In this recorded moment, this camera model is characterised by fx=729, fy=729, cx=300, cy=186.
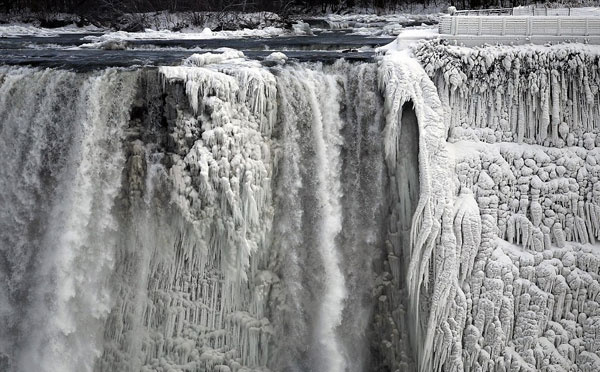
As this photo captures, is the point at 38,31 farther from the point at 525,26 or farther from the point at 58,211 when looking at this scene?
the point at 525,26

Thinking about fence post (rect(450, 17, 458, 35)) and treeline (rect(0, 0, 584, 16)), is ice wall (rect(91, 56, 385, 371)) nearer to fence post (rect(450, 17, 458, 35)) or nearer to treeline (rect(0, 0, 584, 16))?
fence post (rect(450, 17, 458, 35))

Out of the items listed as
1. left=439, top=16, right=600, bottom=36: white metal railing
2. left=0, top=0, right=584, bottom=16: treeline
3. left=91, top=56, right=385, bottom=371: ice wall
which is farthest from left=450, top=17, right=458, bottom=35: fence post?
left=0, top=0, right=584, bottom=16: treeline

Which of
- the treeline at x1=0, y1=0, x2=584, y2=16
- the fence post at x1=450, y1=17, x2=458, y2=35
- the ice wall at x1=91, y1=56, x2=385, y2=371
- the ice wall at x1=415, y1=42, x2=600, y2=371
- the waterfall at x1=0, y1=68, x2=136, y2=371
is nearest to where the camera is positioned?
the waterfall at x1=0, y1=68, x2=136, y2=371

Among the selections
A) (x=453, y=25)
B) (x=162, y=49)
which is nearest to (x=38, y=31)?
(x=162, y=49)

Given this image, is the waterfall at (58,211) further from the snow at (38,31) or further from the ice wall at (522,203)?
the snow at (38,31)

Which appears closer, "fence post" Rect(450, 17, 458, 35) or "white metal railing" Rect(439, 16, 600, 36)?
"white metal railing" Rect(439, 16, 600, 36)

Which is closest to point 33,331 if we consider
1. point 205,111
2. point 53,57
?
point 205,111

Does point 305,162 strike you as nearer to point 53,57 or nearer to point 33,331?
point 33,331
